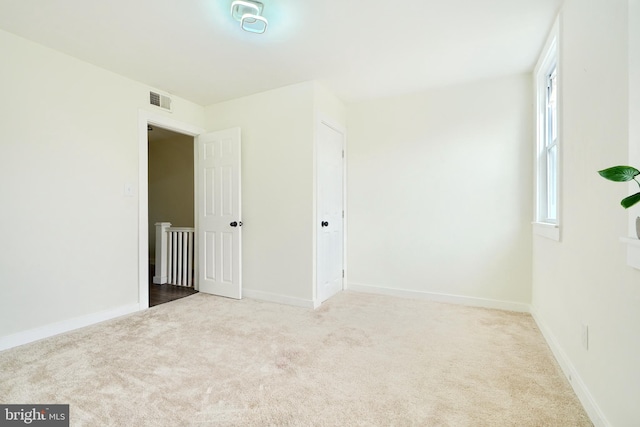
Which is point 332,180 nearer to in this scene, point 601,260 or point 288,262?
point 288,262

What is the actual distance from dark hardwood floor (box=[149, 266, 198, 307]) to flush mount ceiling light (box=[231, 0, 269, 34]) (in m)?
2.98

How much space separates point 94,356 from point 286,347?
136 cm

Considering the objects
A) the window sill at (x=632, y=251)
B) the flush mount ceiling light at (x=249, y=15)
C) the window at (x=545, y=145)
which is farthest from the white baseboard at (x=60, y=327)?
the window at (x=545, y=145)

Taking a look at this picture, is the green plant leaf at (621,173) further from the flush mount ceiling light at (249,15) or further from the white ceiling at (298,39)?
the flush mount ceiling light at (249,15)

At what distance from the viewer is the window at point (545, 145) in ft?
7.98

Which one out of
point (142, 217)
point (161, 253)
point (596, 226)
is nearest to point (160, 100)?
point (142, 217)

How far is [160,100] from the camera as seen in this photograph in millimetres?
3242

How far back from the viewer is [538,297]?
2.63 m

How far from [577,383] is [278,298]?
8.33ft

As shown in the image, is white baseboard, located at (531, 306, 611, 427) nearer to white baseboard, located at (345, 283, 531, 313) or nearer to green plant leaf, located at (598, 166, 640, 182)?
white baseboard, located at (345, 283, 531, 313)

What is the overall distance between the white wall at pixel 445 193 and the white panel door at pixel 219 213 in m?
1.47

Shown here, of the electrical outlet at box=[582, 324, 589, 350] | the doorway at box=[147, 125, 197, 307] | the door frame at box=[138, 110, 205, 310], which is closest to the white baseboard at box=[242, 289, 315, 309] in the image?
the door frame at box=[138, 110, 205, 310]

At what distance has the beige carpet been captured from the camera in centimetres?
144

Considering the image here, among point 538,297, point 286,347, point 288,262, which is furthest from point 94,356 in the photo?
point 538,297
